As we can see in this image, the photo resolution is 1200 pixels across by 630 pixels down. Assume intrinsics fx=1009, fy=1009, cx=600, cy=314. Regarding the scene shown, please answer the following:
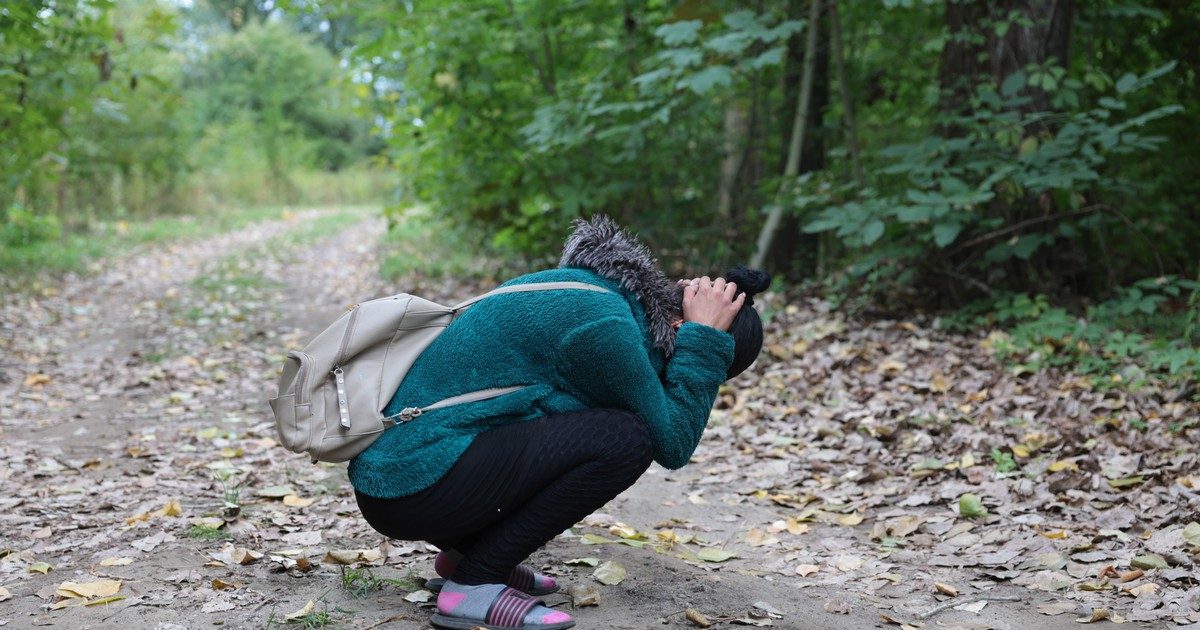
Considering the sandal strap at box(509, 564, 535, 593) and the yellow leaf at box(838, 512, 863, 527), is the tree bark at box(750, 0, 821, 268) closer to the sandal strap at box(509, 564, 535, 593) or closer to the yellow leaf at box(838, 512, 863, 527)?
the yellow leaf at box(838, 512, 863, 527)

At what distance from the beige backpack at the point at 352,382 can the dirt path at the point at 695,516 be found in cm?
60

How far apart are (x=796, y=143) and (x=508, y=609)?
6245 mm

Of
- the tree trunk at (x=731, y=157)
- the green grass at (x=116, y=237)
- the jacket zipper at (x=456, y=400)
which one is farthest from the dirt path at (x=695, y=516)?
the green grass at (x=116, y=237)

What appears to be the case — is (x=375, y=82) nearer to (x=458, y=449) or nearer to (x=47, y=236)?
(x=47, y=236)

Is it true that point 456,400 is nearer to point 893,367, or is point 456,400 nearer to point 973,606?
point 973,606

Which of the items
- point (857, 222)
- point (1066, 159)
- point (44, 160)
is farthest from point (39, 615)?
point (44, 160)

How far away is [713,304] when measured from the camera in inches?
114

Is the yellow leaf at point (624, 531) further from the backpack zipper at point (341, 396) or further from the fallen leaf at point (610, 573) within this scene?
the backpack zipper at point (341, 396)

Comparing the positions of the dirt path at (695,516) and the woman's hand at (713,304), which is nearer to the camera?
the woman's hand at (713,304)

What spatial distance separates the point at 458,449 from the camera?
2.75 metres

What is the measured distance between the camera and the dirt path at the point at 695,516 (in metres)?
3.18

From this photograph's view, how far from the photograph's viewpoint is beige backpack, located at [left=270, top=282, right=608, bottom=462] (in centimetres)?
272

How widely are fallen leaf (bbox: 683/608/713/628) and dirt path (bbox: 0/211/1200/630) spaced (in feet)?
0.10

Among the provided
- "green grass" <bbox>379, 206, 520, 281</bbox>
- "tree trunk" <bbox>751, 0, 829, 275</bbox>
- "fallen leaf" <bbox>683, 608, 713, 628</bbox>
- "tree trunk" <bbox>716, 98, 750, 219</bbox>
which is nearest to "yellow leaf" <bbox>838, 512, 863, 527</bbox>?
"fallen leaf" <bbox>683, 608, 713, 628</bbox>
